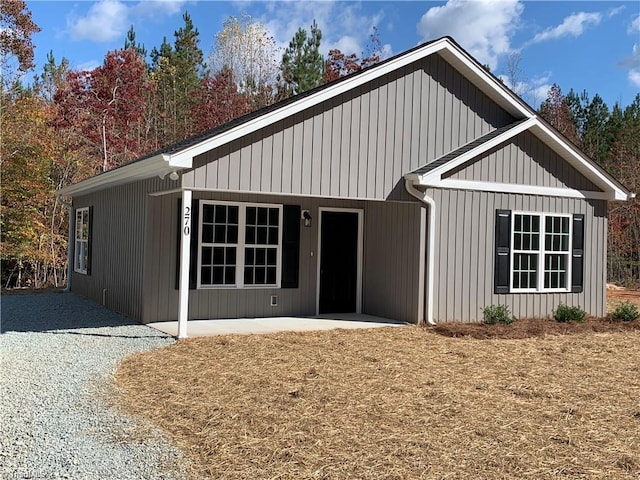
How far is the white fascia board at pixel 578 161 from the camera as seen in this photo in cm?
1065

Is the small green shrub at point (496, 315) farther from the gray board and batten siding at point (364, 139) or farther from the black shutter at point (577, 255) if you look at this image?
the gray board and batten siding at point (364, 139)

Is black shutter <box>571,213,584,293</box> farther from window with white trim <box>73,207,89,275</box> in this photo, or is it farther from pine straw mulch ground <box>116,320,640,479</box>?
window with white trim <box>73,207,89,275</box>

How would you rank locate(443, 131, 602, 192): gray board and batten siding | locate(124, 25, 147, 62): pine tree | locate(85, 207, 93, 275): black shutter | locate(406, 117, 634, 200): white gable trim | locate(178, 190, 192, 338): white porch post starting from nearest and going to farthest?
locate(178, 190, 192, 338): white porch post < locate(406, 117, 634, 200): white gable trim < locate(443, 131, 602, 192): gray board and batten siding < locate(85, 207, 93, 275): black shutter < locate(124, 25, 147, 62): pine tree

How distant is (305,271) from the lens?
1110 cm

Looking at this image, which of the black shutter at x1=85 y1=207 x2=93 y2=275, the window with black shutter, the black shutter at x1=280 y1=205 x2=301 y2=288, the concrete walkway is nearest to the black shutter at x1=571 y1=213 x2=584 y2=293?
the window with black shutter

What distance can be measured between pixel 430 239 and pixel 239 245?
10.6 feet

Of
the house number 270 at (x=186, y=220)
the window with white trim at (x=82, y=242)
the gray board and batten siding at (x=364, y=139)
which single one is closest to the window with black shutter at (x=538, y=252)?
the gray board and batten siding at (x=364, y=139)

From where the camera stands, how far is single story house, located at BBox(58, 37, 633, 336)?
9.45 metres

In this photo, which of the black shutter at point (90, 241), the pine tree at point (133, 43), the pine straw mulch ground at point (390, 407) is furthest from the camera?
the pine tree at point (133, 43)

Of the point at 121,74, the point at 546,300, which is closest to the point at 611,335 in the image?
the point at 546,300

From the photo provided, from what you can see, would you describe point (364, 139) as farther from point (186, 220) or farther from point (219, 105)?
point (219, 105)

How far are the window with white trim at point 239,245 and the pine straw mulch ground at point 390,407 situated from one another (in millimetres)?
2036

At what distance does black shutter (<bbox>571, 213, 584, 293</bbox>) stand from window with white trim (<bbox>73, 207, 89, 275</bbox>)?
33.1 feet

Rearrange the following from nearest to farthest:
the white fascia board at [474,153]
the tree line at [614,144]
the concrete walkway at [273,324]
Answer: the concrete walkway at [273,324]
the white fascia board at [474,153]
the tree line at [614,144]
